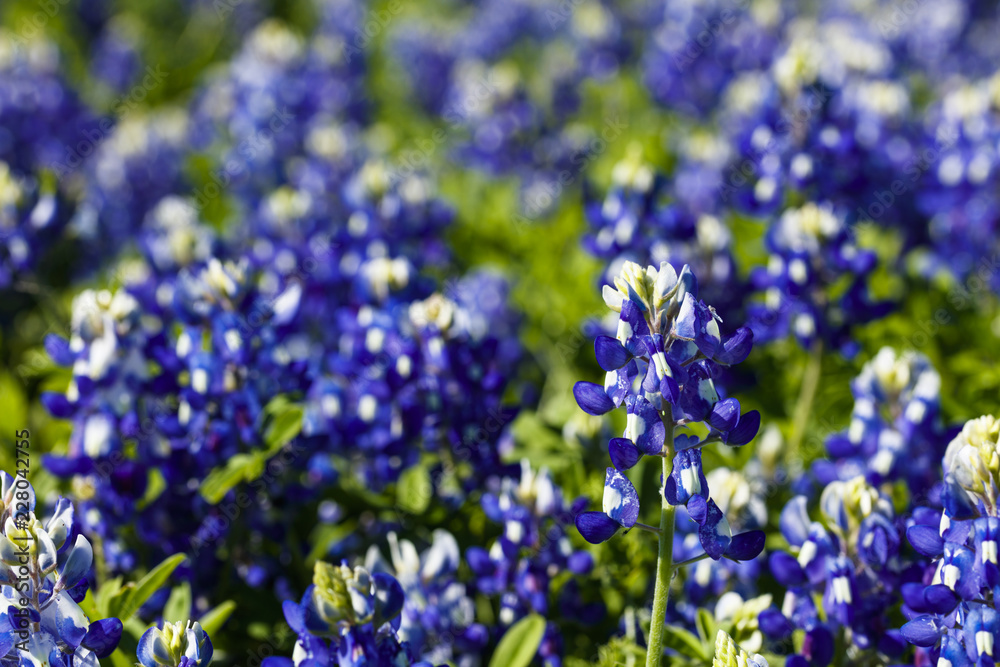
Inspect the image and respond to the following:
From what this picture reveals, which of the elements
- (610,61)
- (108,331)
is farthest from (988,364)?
(610,61)

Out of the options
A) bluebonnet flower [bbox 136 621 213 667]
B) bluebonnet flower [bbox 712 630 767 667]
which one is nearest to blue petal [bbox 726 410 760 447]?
bluebonnet flower [bbox 712 630 767 667]

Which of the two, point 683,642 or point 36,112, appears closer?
→ point 683,642

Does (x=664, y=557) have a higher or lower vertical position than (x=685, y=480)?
lower

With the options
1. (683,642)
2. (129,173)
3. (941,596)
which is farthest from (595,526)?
(129,173)

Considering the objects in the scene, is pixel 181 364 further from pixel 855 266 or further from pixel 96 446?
pixel 855 266

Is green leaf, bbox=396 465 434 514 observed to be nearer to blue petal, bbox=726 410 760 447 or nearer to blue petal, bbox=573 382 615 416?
blue petal, bbox=573 382 615 416

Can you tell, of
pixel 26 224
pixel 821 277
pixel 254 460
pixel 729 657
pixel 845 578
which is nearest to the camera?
pixel 729 657

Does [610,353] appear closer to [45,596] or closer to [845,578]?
[845,578]
